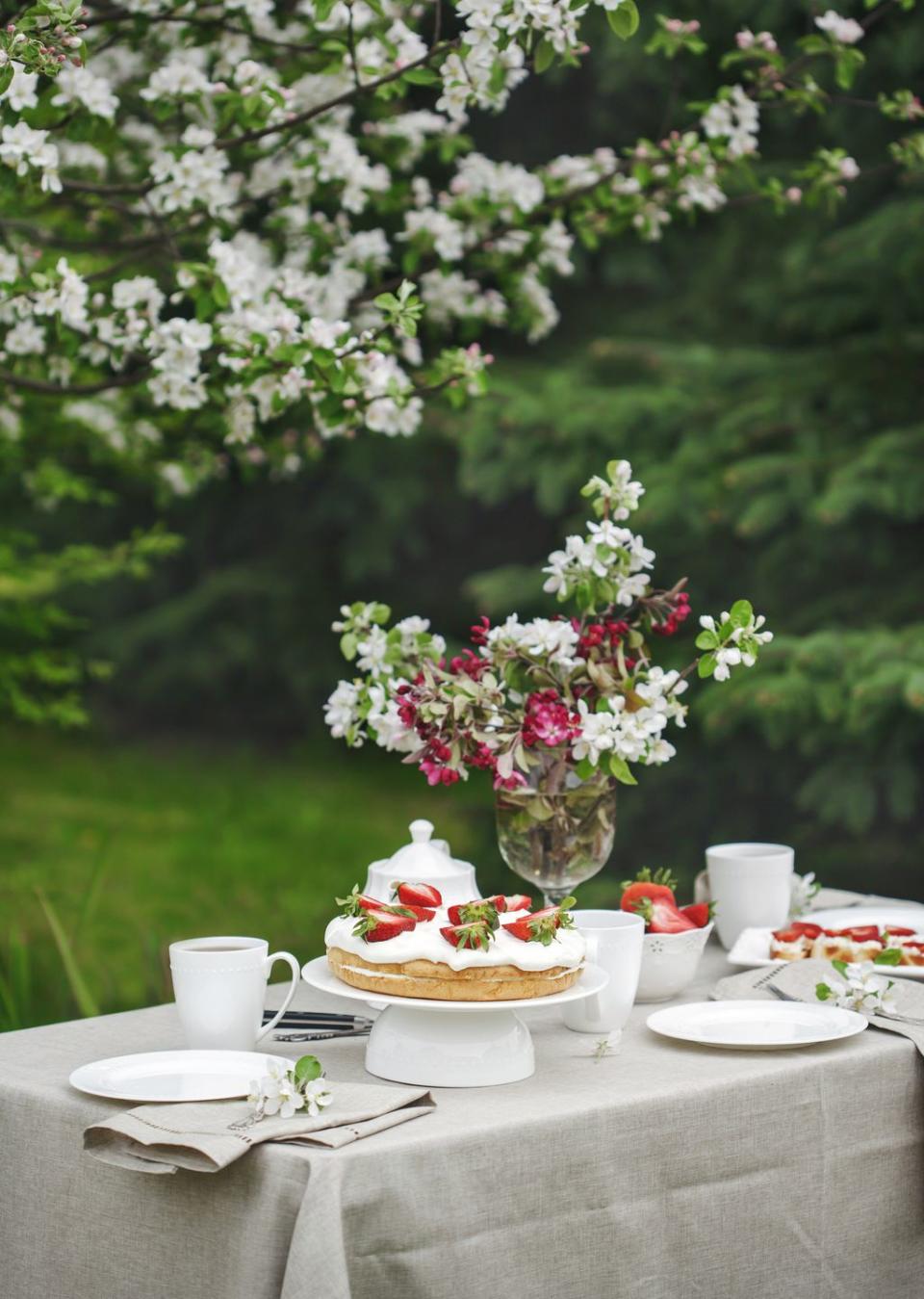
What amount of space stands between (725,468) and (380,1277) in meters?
3.57

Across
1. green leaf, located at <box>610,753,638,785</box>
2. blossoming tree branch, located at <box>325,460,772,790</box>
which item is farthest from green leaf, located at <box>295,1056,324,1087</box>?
green leaf, located at <box>610,753,638,785</box>

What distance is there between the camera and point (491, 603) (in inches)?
200

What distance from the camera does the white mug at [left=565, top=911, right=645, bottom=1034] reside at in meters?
1.82

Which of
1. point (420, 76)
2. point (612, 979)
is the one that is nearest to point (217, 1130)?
point (612, 979)

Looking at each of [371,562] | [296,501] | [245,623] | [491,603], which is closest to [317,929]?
[491,603]

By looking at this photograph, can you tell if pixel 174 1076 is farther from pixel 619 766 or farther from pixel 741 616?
pixel 741 616

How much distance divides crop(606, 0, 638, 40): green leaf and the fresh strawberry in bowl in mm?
1176

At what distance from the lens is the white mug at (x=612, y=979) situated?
71.6 inches

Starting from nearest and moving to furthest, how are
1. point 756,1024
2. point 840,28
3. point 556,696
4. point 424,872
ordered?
point 756,1024 → point 424,872 → point 556,696 → point 840,28

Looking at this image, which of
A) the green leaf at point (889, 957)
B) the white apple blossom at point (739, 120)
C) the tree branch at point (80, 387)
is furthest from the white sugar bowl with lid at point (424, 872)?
the white apple blossom at point (739, 120)

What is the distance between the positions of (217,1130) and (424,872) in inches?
21.5

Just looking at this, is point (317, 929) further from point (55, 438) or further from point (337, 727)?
point (337, 727)

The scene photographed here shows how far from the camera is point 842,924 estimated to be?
2.38m

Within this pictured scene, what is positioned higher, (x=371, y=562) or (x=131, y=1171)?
(x=371, y=562)
